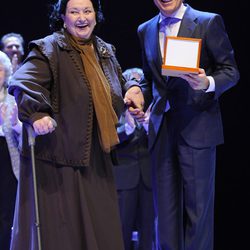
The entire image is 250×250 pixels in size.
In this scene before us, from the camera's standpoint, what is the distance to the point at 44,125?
2.75 meters

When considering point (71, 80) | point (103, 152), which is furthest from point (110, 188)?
point (71, 80)

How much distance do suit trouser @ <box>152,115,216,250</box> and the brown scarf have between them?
1.76 ft

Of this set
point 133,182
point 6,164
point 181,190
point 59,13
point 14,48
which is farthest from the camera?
point 14,48

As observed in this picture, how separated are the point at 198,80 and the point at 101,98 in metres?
0.49

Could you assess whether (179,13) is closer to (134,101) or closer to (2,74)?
(134,101)

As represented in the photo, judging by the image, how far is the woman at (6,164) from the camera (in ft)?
12.9

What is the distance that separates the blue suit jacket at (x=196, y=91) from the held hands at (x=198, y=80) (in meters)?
0.14

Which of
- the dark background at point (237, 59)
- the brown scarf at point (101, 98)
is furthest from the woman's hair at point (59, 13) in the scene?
the dark background at point (237, 59)

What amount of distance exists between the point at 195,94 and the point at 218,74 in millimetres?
160

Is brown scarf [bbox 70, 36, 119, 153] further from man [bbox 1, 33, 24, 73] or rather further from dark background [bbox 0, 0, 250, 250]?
dark background [bbox 0, 0, 250, 250]

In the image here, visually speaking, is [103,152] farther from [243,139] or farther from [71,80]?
[243,139]

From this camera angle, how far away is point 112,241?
3113 mm

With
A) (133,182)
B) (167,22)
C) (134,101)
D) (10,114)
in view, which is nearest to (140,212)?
(133,182)

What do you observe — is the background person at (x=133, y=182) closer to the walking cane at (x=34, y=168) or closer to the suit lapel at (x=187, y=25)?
the suit lapel at (x=187, y=25)
